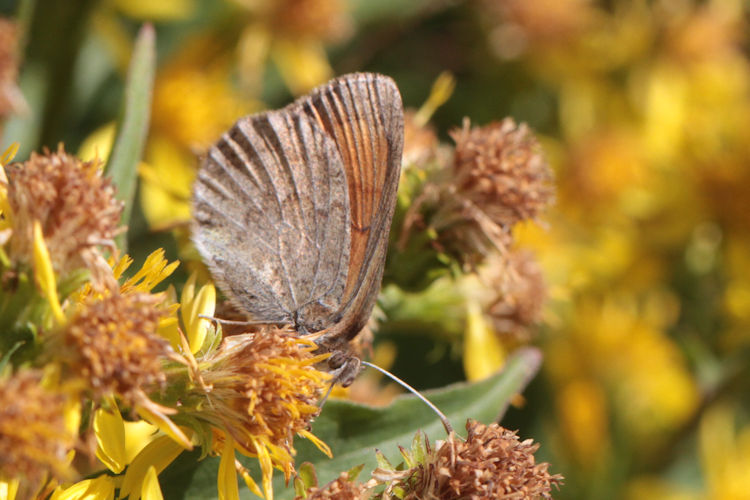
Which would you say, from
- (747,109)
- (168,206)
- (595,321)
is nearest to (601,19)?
(747,109)

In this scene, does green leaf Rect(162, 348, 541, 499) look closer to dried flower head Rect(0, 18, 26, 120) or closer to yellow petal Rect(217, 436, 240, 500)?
yellow petal Rect(217, 436, 240, 500)

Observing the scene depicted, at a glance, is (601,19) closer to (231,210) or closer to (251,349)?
(231,210)

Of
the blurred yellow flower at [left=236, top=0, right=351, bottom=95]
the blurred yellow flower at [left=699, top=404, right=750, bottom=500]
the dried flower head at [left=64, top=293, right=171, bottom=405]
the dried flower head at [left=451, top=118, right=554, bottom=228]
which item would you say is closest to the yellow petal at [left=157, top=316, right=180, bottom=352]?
the dried flower head at [left=64, top=293, right=171, bottom=405]

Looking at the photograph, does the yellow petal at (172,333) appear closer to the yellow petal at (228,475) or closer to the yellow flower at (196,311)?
the yellow flower at (196,311)

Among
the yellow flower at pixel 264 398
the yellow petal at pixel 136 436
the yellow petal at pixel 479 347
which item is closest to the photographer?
the yellow flower at pixel 264 398

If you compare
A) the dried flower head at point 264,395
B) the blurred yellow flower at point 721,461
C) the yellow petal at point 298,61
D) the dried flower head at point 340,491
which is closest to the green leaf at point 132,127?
the dried flower head at point 264,395
